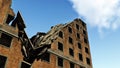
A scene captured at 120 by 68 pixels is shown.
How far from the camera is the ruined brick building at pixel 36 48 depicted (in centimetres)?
2153

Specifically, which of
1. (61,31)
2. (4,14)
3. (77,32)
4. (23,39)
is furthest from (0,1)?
(77,32)

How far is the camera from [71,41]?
32.0 metres

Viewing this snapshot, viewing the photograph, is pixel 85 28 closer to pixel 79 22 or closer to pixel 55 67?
pixel 79 22

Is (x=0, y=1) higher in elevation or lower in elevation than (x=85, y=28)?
lower

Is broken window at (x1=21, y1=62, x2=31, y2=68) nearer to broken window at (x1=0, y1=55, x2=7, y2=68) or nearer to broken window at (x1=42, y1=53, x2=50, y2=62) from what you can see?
broken window at (x1=0, y1=55, x2=7, y2=68)

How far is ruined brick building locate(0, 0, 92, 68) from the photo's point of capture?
21531 mm

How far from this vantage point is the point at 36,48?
23.5 m

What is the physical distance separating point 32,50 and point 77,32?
14.4 metres

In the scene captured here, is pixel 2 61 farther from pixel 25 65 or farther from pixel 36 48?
pixel 36 48

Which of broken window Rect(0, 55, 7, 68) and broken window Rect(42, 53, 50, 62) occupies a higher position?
broken window Rect(42, 53, 50, 62)

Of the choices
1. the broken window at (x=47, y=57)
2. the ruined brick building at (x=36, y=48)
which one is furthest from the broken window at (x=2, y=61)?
the broken window at (x=47, y=57)

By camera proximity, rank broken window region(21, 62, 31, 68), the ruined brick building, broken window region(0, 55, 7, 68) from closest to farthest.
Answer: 1. broken window region(0, 55, 7, 68)
2. the ruined brick building
3. broken window region(21, 62, 31, 68)

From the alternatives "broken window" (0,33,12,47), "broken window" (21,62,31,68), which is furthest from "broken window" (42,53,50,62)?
"broken window" (0,33,12,47)

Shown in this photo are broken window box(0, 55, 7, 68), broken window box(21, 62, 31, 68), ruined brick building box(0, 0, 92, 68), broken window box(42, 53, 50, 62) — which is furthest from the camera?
broken window box(42, 53, 50, 62)
